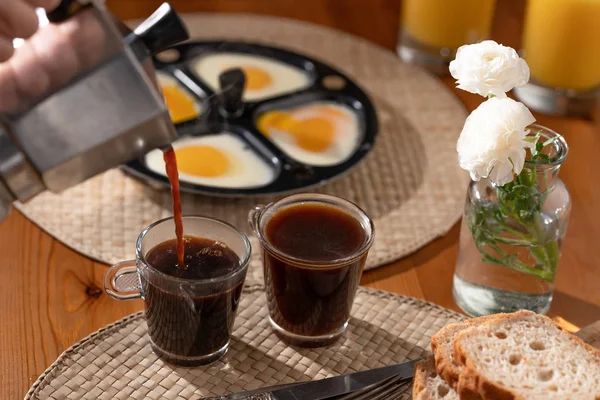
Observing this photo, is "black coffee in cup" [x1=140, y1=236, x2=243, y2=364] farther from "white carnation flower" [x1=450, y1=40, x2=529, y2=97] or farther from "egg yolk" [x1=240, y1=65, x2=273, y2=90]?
"egg yolk" [x1=240, y1=65, x2=273, y2=90]

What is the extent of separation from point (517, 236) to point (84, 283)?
0.70m

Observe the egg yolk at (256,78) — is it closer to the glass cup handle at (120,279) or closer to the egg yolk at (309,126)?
the egg yolk at (309,126)

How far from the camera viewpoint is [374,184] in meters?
1.73

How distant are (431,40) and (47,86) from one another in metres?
1.38

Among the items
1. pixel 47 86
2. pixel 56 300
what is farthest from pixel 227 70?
pixel 47 86

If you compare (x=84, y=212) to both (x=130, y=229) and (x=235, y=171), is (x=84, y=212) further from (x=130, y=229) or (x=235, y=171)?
(x=235, y=171)

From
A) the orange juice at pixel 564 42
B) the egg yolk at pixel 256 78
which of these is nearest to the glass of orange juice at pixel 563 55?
the orange juice at pixel 564 42

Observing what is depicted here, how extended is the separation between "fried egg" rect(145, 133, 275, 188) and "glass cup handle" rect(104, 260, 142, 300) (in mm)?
306

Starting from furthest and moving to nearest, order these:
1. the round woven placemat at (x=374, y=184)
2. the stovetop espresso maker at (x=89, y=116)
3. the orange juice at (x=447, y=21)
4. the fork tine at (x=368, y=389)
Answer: the orange juice at (x=447, y=21) → the round woven placemat at (x=374, y=184) → the fork tine at (x=368, y=389) → the stovetop espresso maker at (x=89, y=116)

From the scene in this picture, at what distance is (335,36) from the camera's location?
2.28 meters

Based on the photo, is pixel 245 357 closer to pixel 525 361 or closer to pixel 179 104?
pixel 525 361

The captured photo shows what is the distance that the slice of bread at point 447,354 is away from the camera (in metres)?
1.13

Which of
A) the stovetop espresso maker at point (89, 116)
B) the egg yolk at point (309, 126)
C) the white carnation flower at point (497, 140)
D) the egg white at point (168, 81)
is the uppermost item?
the stovetop espresso maker at point (89, 116)

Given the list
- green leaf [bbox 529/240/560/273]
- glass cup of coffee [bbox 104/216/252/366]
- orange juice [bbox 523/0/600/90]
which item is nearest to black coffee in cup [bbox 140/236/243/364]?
glass cup of coffee [bbox 104/216/252/366]
